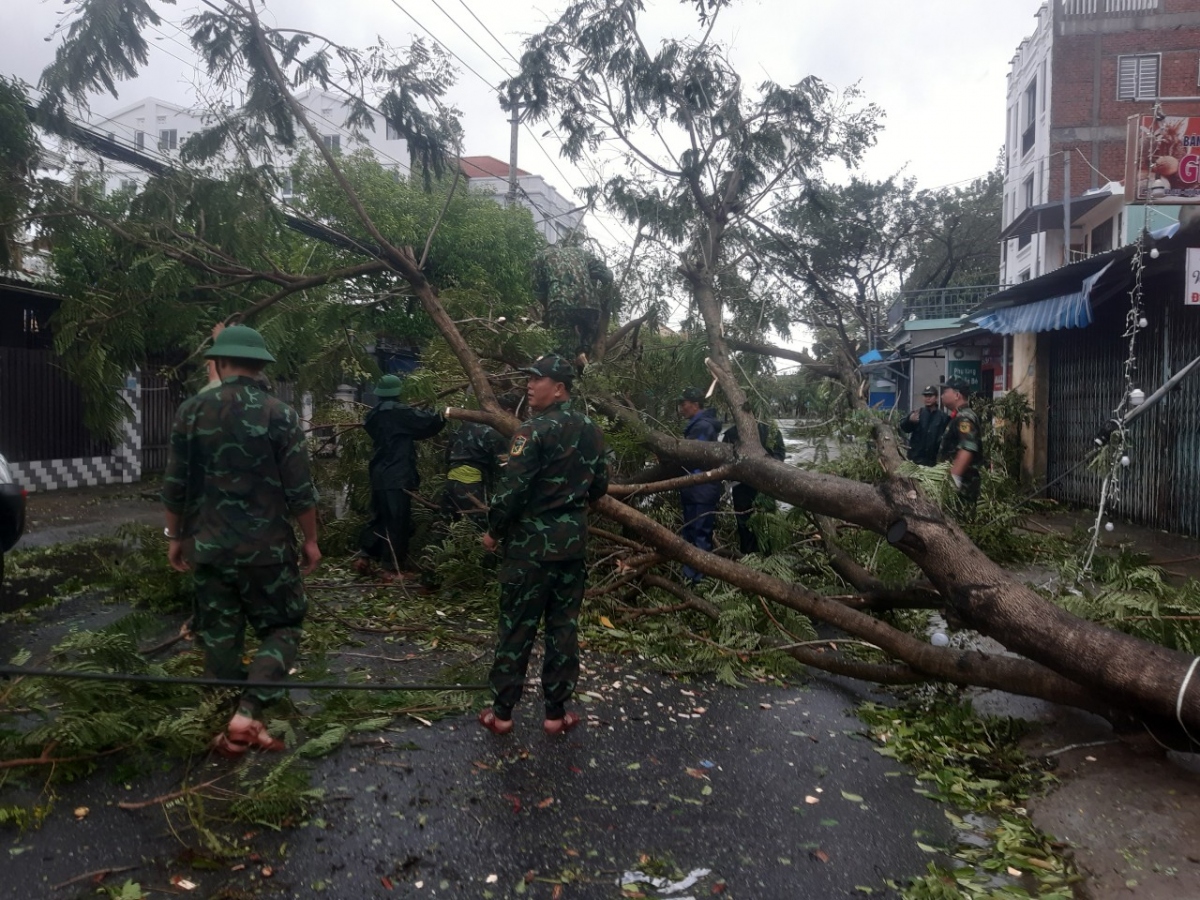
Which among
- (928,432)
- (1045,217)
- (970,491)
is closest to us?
(970,491)

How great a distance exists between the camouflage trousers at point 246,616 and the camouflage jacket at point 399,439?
122 inches

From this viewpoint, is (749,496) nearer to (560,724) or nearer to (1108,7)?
(560,724)

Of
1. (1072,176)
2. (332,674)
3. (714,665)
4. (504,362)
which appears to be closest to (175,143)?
(504,362)

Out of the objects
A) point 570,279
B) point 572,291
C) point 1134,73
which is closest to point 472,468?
point 572,291

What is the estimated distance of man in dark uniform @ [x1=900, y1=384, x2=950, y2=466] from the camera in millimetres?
10992

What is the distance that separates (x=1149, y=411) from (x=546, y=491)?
8249mm

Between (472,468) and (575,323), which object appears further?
(575,323)

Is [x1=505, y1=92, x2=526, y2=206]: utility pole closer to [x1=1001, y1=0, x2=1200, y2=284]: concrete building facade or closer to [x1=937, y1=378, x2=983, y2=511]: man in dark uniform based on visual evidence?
[x1=937, y1=378, x2=983, y2=511]: man in dark uniform

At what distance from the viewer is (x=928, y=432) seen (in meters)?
11.2

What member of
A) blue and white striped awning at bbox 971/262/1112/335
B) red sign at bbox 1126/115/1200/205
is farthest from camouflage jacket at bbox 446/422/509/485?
blue and white striped awning at bbox 971/262/1112/335

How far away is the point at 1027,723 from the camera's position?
4270mm

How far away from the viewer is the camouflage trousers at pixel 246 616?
3.77 meters

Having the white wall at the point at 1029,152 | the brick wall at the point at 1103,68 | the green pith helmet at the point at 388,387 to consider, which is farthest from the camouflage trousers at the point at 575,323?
the brick wall at the point at 1103,68

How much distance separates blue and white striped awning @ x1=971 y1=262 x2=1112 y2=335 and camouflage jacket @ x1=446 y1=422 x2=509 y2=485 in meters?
5.77
